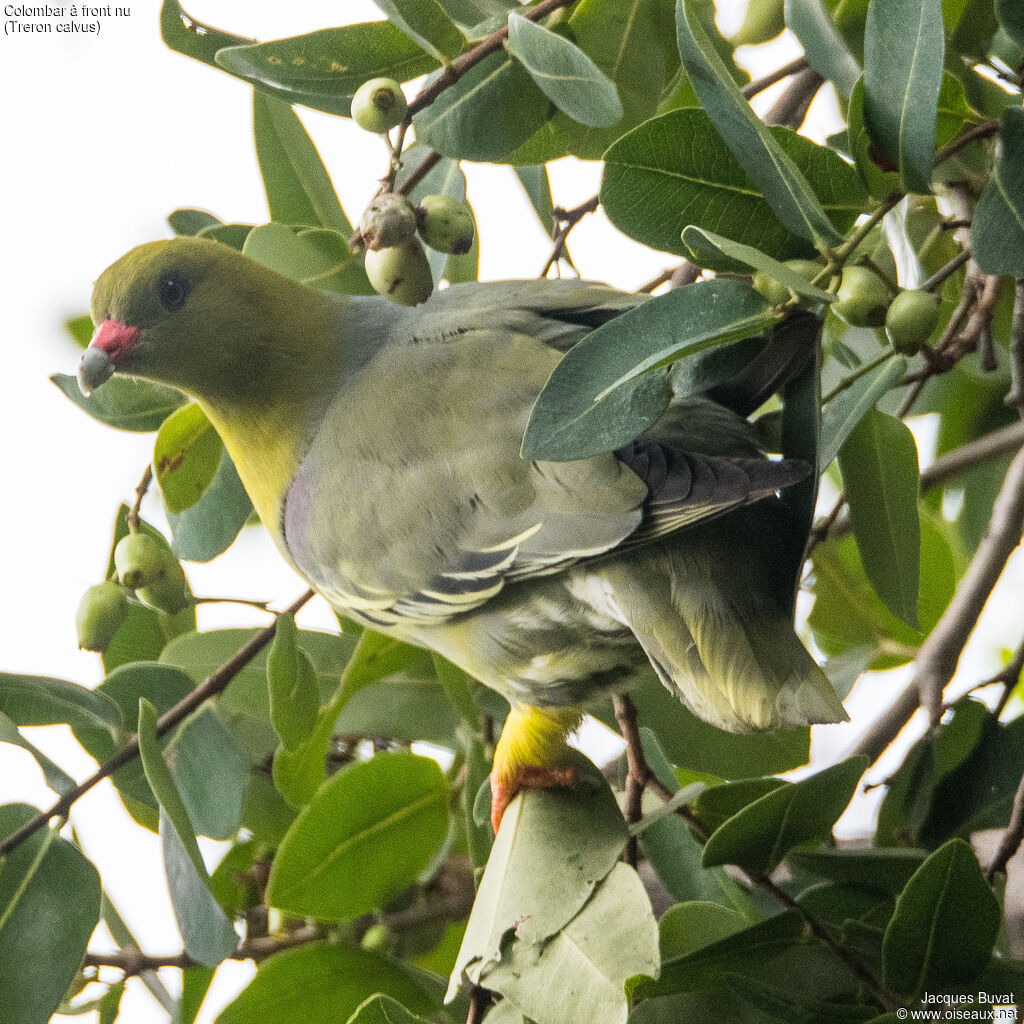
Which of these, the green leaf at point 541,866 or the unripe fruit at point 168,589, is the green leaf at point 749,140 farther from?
the unripe fruit at point 168,589

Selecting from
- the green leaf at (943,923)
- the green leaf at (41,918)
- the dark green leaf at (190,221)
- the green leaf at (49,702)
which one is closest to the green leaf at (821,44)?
the green leaf at (943,923)

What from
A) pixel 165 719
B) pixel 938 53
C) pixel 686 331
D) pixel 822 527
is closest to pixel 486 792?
pixel 165 719

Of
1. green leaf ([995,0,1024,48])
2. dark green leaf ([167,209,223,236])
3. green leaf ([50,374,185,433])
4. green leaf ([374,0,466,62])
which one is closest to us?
green leaf ([995,0,1024,48])

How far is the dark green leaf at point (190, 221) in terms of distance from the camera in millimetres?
1438

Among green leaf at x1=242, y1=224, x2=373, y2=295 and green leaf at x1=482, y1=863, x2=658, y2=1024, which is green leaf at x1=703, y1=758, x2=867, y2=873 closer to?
green leaf at x1=482, y1=863, x2=658, y2=1024

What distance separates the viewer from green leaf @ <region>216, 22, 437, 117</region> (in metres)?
1.04

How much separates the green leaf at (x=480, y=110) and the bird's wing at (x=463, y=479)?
19 cm

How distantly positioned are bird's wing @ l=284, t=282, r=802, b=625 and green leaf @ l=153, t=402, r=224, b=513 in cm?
11

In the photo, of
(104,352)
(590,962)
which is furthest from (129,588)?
(590,962)

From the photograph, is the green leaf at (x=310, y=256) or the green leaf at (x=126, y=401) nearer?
the green leaf at (x=310, y=256)

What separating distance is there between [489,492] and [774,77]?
51 centimetres

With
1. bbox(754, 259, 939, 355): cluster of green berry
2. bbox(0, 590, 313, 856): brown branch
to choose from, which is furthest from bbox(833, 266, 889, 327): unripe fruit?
bbox(0, 590, 313, 856): brown branch

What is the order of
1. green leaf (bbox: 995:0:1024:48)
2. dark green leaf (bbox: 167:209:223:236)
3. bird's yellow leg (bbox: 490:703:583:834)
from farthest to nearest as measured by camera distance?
dark green leaf (bbox: 167:209:223:236), bird's yellow leg (bbox: 490:703:583:834), green leaf (bbox: 995:0:1024:48)

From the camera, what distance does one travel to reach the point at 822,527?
1301 millimetres
